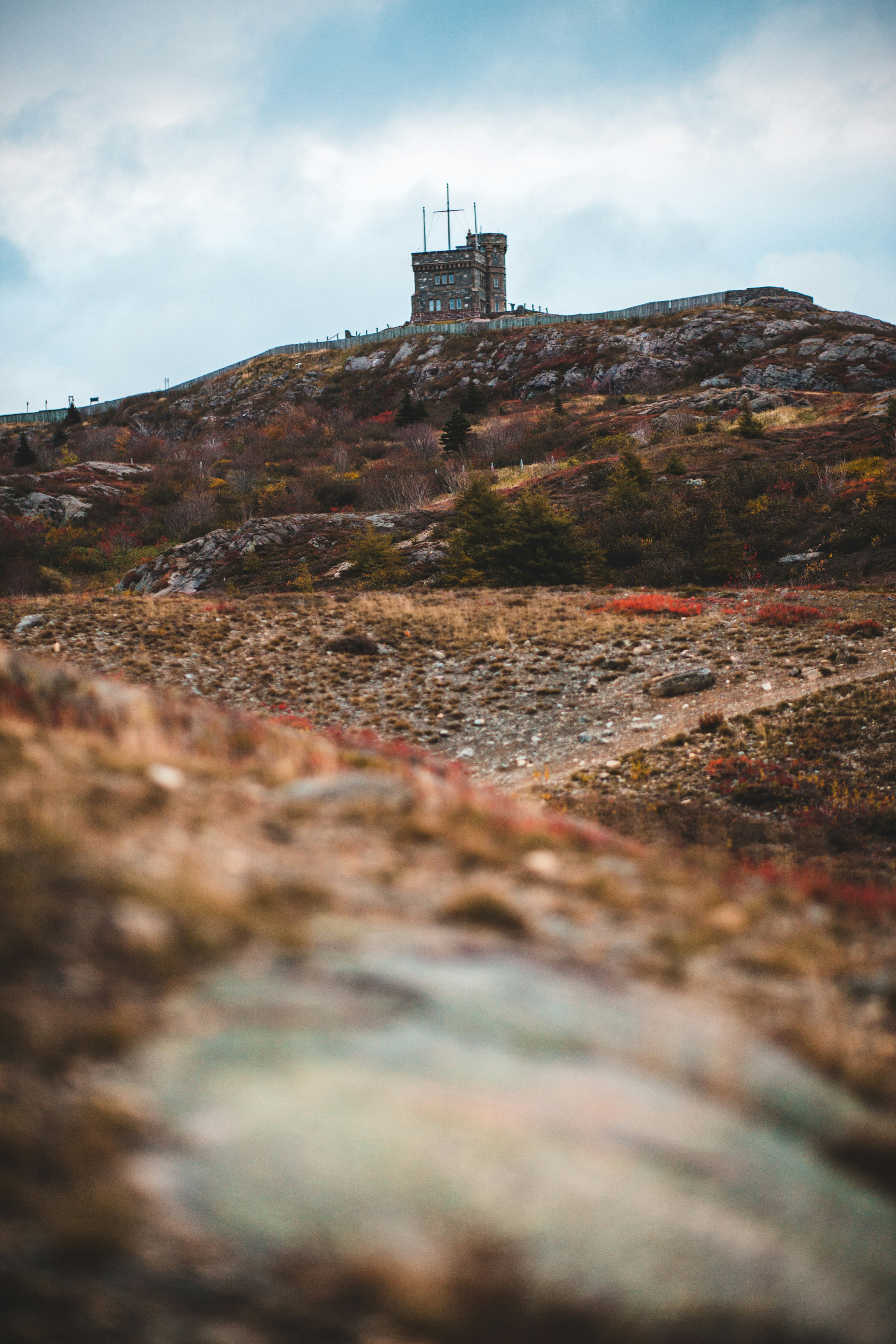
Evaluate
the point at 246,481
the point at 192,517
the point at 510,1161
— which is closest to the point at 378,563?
the point at 192,517

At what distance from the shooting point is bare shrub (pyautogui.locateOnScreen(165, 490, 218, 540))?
142 ft

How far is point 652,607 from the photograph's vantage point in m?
22.3

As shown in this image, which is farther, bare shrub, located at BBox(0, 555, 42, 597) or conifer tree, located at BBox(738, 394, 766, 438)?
conifer tree, located at BBox(738, 394, 766, 438)

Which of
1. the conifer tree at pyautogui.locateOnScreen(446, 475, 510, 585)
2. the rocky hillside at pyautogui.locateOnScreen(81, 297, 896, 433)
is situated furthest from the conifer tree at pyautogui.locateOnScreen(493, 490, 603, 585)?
the rocky hillside at pyautogui.locateOnScreen(81, 297, 896, 433)

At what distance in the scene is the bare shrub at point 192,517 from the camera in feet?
142

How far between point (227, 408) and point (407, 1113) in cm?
9581

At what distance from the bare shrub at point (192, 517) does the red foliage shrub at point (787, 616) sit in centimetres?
3444

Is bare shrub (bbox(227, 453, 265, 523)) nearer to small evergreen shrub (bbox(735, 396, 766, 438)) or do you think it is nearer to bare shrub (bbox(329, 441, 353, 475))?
bare shrub (bbox(329, 441, 353, 475))

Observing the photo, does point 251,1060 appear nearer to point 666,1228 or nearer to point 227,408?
point 666,1228

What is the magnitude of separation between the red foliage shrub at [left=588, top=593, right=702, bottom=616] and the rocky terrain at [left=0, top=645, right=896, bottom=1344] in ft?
64.8

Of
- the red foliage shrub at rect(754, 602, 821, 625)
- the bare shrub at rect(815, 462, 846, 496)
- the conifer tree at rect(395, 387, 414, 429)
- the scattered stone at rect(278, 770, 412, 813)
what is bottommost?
the scattered stone at rect(278, 770, 412, 813)

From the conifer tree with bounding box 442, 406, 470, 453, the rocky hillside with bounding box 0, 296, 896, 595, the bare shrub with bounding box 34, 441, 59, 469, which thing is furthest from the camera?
the bare shrub with bounding box 34, 441, 59, 469

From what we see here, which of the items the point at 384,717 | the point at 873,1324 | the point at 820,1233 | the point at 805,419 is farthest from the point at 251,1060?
the point at 805,419

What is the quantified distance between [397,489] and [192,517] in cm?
1435
